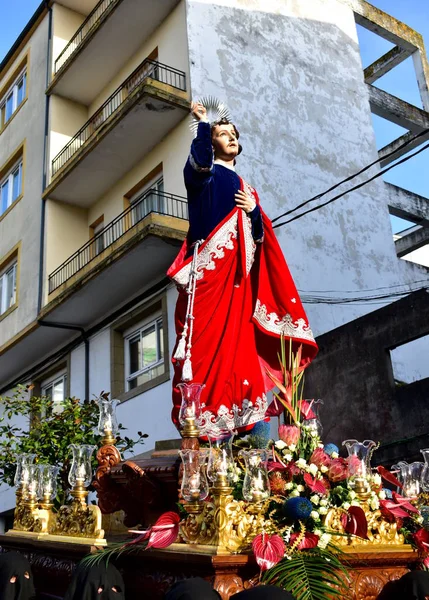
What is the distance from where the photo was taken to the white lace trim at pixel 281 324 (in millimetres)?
4988

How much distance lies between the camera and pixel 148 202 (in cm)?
1394

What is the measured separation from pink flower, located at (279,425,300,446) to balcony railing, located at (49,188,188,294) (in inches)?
339

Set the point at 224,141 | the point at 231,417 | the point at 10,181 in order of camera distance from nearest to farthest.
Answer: the point at 231,417, the point at 224,141, the point at 10,181

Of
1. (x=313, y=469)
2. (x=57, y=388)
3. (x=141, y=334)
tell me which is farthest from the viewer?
(x=57, y=388)

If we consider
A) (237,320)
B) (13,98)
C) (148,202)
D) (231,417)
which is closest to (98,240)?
(148,202)

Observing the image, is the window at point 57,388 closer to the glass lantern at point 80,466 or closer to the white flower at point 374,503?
the glass lantern at point 80,466

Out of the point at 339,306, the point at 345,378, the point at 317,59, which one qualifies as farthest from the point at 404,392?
the point at 317,59

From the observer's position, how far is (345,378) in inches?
402

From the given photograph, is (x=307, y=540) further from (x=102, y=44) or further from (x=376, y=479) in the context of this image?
(x=102, y=44)

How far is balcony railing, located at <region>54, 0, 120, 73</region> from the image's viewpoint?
48.9ft

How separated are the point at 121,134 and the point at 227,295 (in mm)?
9476

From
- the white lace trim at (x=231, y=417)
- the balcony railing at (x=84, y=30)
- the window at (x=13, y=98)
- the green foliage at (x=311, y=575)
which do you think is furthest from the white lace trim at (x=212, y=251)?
the window at (x=13, y=98)

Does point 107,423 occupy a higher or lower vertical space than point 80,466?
Result: higher

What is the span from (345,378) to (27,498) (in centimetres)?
607
